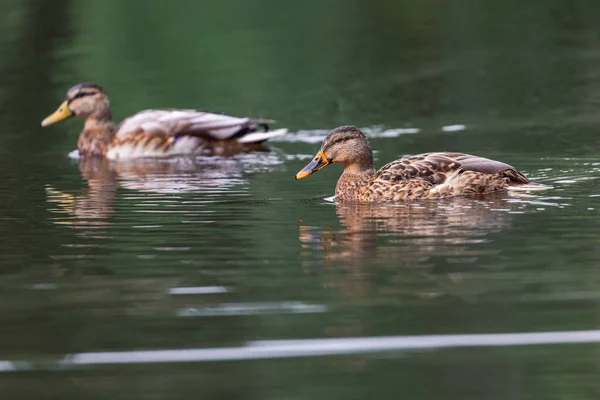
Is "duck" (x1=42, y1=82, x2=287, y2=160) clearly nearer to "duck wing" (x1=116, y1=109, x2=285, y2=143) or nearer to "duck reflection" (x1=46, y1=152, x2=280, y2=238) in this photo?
"duck wing" (x1=116, y1=109, x2=285, y2=143)

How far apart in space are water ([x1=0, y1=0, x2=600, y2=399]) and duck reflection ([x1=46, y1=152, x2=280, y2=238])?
5 cm

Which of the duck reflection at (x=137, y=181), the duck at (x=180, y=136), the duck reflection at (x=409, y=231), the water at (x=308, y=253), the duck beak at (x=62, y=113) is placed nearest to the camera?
the water at (x=308, y=253)

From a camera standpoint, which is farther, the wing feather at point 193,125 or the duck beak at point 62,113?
the duck beak at point 62,113

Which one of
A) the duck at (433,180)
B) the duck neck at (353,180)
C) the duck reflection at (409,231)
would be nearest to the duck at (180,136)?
the duck neck at (353,180)

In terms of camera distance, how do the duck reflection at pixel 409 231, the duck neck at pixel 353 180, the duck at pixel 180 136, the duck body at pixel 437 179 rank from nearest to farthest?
1. the duck reflection at pixel 409 231
2. the duck body at pixel 437 179
3. the duck neck at pixel 353 180
4. the duck at pixel 180 136

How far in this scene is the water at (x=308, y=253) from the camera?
5.88 meters

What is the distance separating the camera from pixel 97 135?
54.2ft

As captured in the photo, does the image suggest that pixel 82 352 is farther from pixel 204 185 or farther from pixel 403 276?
pixel 204 185

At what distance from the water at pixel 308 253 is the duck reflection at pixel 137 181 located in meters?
0.05

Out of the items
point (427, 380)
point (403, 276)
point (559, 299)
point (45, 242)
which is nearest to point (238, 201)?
point (45, 242)

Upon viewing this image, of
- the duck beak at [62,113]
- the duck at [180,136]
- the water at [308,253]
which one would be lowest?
the water at [308,253]

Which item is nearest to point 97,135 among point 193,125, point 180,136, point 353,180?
point 180,136

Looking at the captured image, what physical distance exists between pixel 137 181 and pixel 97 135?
11.2 ft

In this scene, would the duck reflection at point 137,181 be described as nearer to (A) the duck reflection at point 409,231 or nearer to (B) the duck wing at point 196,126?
(B) the duck wing at point 196,126
